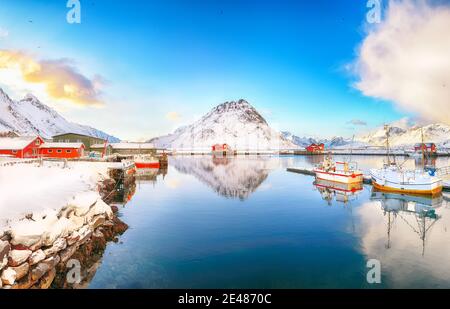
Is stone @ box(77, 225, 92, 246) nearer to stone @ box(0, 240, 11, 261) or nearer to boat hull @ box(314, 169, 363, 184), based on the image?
stone @ box(0, 240, 11, 261)

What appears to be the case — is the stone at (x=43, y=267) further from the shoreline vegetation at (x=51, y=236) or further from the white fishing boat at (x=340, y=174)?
the white fishing boat at (x=340, y=174)

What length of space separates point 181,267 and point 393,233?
19.2m

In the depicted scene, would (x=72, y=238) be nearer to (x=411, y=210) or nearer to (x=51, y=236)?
(x=51, y=236)

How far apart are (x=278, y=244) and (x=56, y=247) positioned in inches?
583

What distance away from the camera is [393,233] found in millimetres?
25641

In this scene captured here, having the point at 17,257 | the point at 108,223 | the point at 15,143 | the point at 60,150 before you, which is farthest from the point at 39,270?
the point at 60,150

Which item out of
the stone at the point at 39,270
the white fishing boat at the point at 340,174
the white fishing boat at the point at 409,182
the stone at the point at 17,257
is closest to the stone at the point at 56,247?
the stone at the point at 39,270

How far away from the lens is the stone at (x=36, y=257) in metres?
13.4

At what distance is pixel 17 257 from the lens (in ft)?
41.8

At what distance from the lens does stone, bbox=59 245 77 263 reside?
1584 cm

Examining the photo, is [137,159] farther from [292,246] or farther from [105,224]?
[292,246]

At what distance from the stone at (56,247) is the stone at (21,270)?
1488mm

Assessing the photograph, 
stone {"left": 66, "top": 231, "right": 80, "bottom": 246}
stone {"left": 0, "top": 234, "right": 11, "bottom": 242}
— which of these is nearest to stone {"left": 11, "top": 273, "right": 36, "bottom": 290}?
stone {"left": 0, "top": 234, "right": 11, "bottom": 242}
